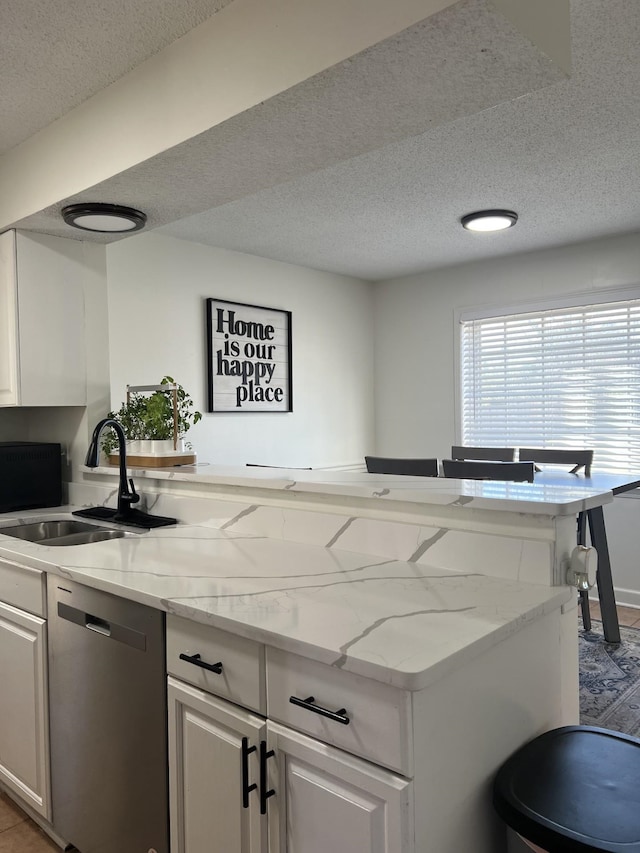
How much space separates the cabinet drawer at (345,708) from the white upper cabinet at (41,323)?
1.97m

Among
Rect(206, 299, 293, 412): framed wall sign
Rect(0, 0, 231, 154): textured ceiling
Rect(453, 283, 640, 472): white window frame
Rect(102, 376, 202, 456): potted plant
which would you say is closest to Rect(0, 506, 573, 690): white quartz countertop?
Rect(102, 376, 202, 456): potted plant

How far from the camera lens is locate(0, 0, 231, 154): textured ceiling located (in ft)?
5.65

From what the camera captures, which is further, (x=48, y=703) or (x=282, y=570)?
(x=48, y=703)

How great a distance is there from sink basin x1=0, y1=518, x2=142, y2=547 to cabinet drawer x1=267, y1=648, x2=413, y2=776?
1.26 meters

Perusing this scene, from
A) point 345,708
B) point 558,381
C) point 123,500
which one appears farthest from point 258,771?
point 558,381

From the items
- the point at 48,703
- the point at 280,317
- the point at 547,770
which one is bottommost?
the point at 48,703

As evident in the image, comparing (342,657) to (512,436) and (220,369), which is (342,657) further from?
(512,436)

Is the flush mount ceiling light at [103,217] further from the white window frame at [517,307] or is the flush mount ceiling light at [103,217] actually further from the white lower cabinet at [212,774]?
the white window frame at [517,307]

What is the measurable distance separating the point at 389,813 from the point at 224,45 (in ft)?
5.97

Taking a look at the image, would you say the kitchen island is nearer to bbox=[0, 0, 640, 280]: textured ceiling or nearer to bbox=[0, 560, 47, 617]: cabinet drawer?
bbox=[0, 560, 47, 617]: cabinet drawer

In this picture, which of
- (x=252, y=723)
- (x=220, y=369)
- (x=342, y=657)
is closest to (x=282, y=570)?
(x=252, y=723)

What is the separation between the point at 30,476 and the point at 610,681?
278 cm

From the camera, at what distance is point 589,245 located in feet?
13.9

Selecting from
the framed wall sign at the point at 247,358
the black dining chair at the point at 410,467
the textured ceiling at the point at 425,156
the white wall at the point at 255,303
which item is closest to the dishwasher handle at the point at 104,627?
the textured ceiling at the point at 425,156
